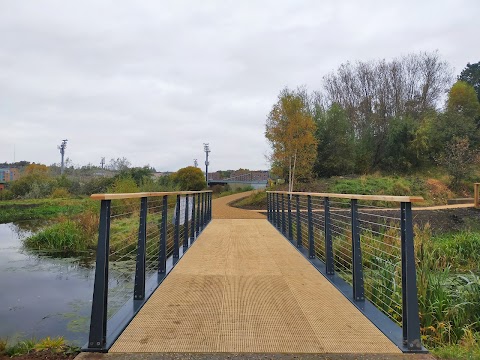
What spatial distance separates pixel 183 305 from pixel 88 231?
6.43 m

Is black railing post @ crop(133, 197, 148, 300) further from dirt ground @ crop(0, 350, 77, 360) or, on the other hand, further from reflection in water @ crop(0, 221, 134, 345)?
dirt ground @ crop(0, 350, 77, 360)

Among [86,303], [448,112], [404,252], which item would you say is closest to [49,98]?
[86,303]

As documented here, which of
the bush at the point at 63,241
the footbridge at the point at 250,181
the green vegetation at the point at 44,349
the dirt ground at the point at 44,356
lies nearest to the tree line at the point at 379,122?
the footbridge at the point at 250,181

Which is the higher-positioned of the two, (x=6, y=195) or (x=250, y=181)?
(x=250, y=181)

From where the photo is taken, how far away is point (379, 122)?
86.1ft

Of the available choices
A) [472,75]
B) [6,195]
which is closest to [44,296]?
Answer: [6,195]

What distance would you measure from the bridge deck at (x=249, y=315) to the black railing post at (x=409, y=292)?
117mm

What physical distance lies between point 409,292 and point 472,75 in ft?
128

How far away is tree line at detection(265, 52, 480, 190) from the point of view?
18422mm

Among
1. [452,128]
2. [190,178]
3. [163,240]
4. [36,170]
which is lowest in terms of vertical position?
[163,240]

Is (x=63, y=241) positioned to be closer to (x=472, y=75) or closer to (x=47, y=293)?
(x=47, y=293)

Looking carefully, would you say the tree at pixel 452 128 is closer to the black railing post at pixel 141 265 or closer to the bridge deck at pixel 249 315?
the bridge deck at pixel 249 315

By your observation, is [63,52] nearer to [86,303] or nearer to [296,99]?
[86,303]

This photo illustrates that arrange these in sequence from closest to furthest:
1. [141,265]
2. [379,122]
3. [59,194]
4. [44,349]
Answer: [44,349] → [141,265] → [59,194] → [379,122]
